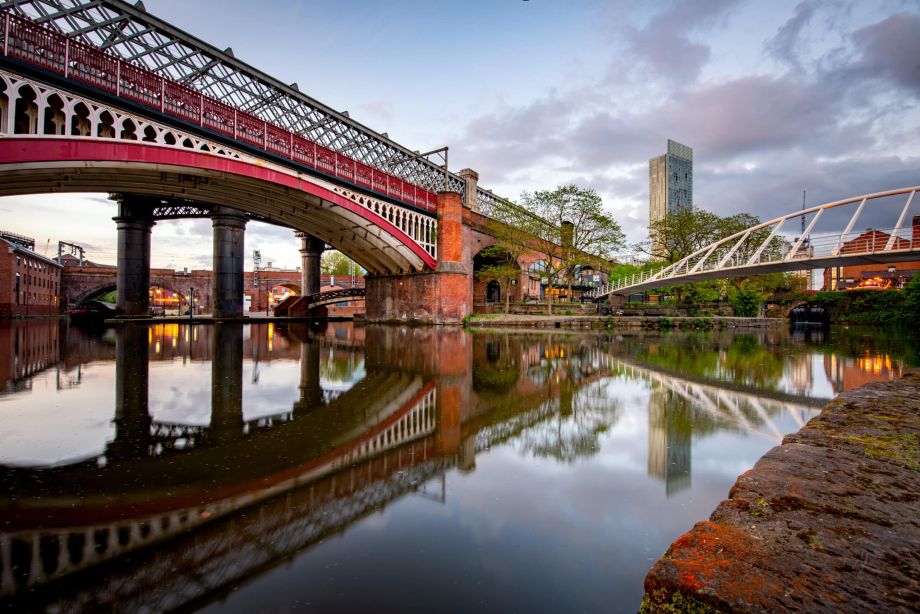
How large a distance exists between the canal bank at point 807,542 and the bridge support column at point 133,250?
1351 inches

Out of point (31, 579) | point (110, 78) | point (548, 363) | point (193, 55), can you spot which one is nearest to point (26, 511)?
point (31, 579)

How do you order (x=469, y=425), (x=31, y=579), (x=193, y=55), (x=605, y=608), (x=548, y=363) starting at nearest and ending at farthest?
1. (x=605, y=608)
2. (x=31, y=579)
3. (x=469, y=425)
4. (x=548, y=363)
5. (x=193, y=55)

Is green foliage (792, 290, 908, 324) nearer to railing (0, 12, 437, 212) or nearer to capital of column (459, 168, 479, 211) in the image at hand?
capital of column (459, 168, 479, 211)

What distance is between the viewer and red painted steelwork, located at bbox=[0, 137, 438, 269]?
42.2ft

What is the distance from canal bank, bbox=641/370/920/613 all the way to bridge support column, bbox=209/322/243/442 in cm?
457

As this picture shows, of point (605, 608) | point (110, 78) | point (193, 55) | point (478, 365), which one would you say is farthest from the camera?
point (193, 55)

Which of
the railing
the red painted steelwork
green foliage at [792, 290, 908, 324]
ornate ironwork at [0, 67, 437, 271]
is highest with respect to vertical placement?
the railing

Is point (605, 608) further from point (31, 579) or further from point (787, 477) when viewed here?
point (31, 579)

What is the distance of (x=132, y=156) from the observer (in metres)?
15.5

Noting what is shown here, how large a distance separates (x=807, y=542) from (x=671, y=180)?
6105 inches

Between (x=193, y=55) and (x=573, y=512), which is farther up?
(x=193, y=55)


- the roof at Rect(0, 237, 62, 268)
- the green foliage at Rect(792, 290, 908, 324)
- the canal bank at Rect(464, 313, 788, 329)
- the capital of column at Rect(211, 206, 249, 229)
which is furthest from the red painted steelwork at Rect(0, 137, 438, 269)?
the green foliage at Rect(792, 290, 908, 324)

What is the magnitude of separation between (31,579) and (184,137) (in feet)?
62.7

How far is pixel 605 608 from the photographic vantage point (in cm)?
206
